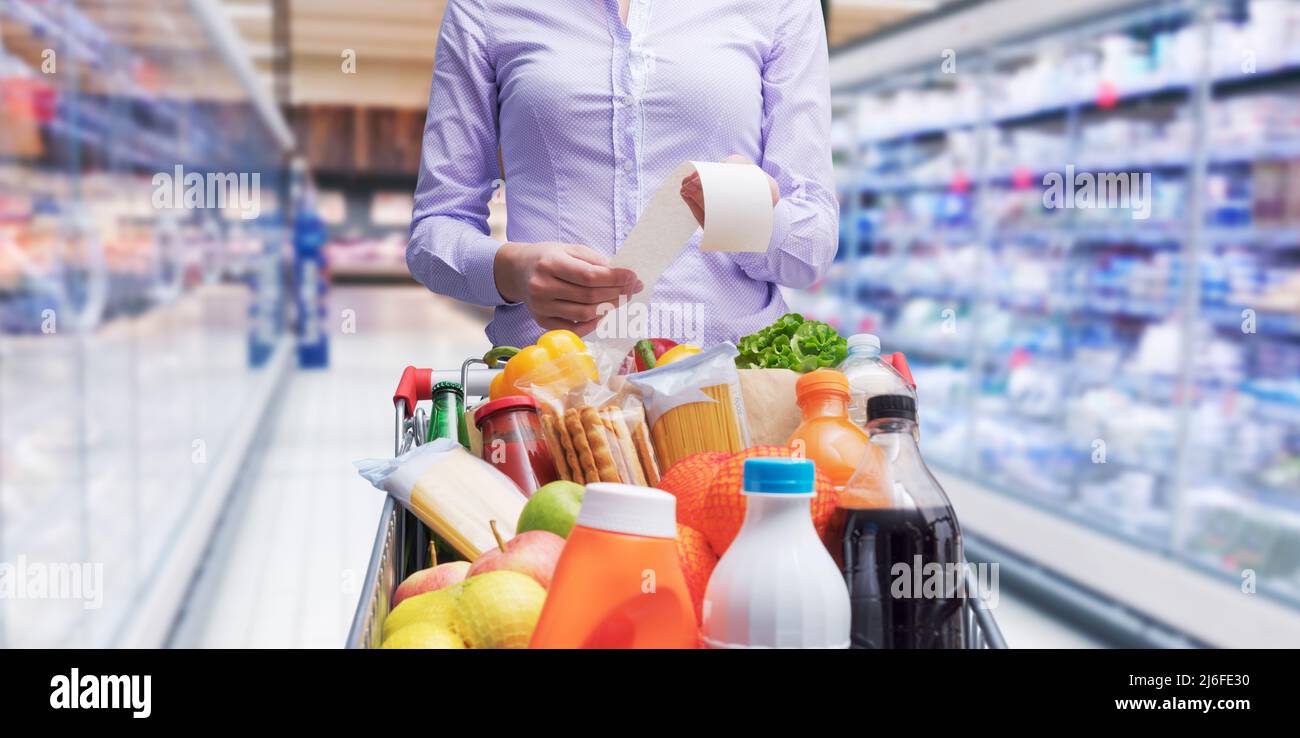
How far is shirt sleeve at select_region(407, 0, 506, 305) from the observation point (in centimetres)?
168

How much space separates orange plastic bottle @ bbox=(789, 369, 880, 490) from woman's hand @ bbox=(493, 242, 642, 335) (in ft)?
1.02

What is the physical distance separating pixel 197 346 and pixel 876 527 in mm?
5627

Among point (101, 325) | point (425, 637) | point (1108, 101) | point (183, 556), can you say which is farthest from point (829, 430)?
point (1108, 101)

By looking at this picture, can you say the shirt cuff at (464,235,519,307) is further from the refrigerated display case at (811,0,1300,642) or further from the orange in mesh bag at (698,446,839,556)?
the refrigerated display case at (811,0,1300,642)

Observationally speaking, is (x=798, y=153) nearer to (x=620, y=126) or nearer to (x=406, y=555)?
(x=620, y=126)

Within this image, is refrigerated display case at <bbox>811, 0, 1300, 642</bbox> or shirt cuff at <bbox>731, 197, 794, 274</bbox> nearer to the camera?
shirt cuff at <bbox>731, 197, 794, 274</bbox>

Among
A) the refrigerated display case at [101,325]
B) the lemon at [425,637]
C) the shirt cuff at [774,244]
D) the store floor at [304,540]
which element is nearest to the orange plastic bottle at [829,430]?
the lemon at [425,637]

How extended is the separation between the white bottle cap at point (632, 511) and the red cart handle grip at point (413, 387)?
646 mm

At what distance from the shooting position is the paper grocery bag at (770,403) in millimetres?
1219

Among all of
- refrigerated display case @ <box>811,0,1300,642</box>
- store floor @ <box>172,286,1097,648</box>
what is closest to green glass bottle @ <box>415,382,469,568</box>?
store floor @ <box>172,286,1097,648</box>

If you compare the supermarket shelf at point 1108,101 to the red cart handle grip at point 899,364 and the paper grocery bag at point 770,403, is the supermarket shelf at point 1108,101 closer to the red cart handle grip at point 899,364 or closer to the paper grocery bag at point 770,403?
the red cart handle grip at point 899,364

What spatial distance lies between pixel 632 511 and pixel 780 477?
11 centimetres

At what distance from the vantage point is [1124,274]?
15.8 feet
